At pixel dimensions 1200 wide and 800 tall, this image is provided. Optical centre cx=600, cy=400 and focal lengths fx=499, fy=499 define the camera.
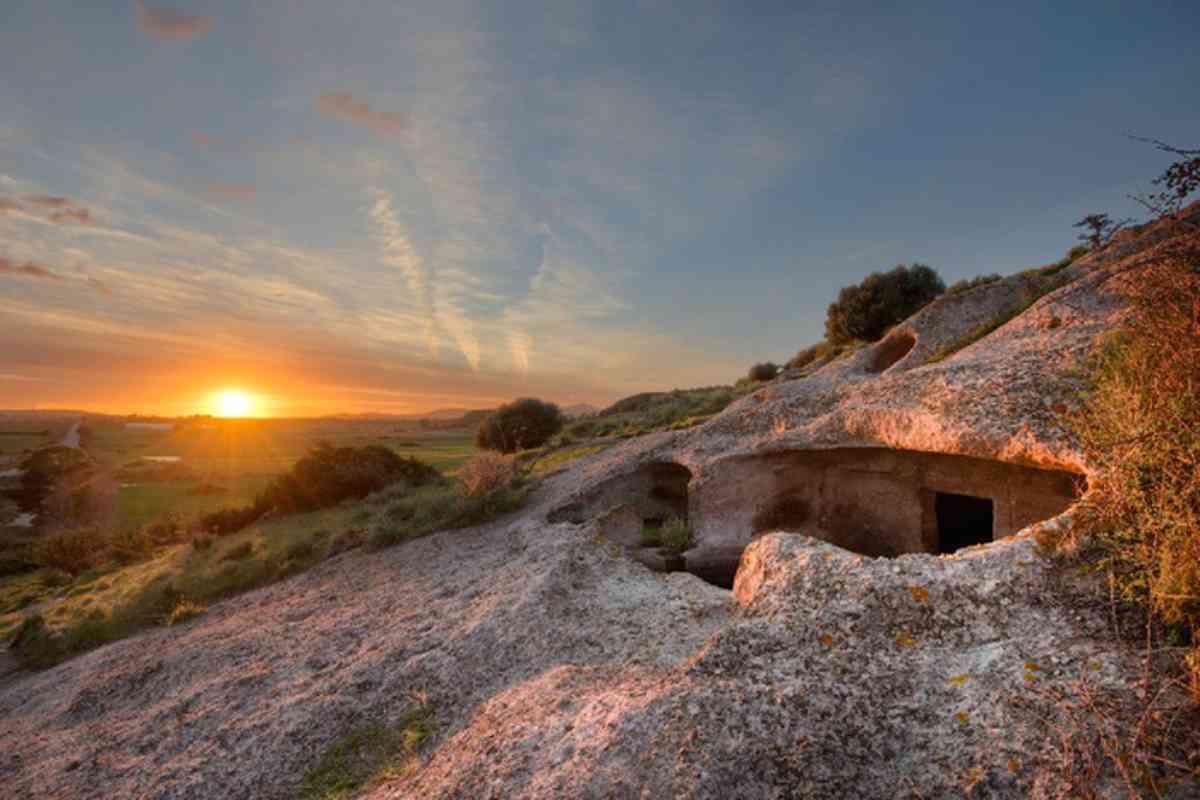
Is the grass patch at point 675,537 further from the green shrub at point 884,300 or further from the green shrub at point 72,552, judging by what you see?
the green shrub at point 884,300

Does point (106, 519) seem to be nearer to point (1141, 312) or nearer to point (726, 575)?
point (726, 575)

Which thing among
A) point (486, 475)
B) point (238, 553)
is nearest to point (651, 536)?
point (486, 475)

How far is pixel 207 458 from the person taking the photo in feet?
173

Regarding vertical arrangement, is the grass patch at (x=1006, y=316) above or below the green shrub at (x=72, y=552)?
above

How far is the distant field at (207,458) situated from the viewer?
33.2 metres

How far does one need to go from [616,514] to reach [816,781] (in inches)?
341

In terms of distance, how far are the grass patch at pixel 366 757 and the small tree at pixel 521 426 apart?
28.7 meters

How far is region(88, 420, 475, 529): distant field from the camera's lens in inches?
1307

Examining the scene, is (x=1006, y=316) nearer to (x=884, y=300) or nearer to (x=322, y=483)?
(x=884, y=300)

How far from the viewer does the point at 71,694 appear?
30.1 feet

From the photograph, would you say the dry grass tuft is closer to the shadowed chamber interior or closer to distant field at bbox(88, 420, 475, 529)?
the shadowed chamber interior

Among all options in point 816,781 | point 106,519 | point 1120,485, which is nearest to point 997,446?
point 1120,485

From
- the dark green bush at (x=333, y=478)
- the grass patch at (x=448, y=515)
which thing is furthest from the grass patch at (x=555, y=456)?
the dark green bush at (x=333, y=478)

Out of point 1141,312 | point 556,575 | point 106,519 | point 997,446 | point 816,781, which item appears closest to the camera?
point 816,781
